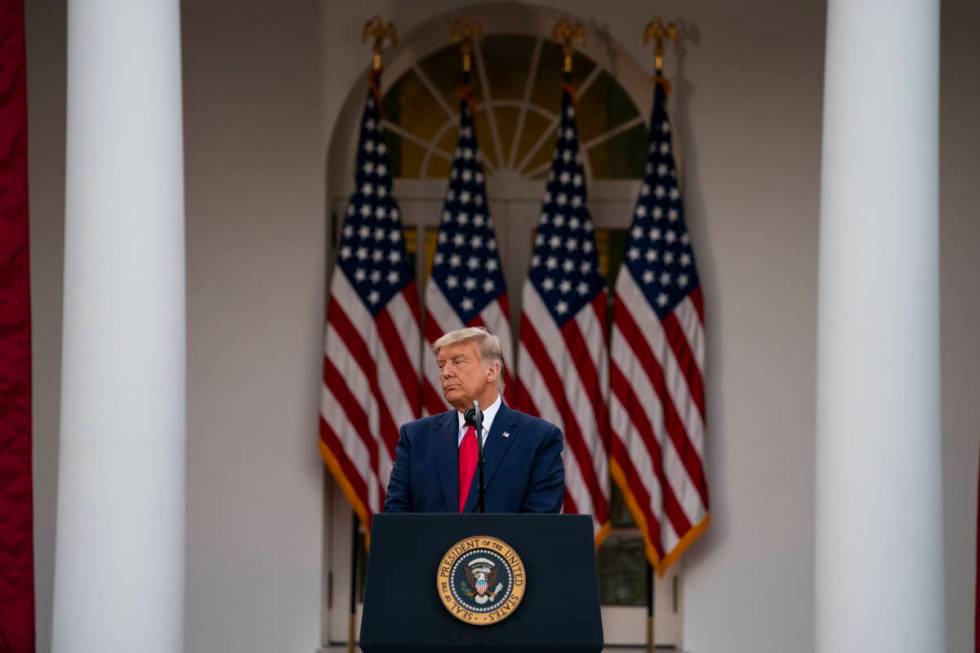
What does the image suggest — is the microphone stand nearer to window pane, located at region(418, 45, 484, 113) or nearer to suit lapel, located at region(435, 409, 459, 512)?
suit lapel, located at region(435, 409, 459, 512)

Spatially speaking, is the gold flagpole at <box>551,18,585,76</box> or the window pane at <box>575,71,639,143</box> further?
the window pane at <box>575,71,639,143</box>

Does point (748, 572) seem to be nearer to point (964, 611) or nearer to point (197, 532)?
point (964, 611)

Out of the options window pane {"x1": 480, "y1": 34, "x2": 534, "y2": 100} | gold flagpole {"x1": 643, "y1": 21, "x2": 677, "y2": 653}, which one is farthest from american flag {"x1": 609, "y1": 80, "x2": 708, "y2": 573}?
window pane {"x1": 480, "y1": 34, "x2": 534, "y2": 100}

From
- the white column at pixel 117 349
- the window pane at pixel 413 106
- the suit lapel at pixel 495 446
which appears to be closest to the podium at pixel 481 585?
the suit lapel at pixel 495 446

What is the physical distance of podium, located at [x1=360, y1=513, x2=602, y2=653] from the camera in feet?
14.9

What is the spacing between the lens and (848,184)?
271 inches

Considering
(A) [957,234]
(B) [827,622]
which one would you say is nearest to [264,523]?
(B) [827,622]

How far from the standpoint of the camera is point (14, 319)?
24.7ft

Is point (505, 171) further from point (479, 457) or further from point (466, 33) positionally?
point (479, 457)

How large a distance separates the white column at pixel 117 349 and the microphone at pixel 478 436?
7.28 ft

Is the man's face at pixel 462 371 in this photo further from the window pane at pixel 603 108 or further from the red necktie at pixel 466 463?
the window pane at pixel 603 108

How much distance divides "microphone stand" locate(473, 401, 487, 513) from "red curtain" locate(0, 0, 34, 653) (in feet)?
11.2

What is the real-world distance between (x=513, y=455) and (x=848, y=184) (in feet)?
8.47

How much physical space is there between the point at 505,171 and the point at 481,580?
651 centimetres
